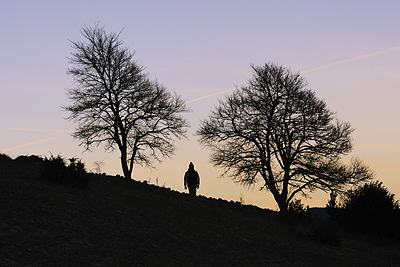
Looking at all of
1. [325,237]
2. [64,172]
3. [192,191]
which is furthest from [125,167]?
[325,237]

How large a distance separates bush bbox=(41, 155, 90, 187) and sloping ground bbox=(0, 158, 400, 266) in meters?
0.46

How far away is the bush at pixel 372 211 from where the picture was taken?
27094 mm

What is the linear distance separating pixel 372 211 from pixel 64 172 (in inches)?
641

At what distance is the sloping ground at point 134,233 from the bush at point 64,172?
0.46 metres

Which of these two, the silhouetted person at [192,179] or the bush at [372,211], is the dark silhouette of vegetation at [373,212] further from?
the silhouetted person at [192,179]

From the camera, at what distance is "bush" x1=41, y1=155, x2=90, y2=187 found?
20.0 meters

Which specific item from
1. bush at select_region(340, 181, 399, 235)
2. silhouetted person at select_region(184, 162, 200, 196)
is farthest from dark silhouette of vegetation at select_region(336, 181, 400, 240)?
silhouetted person at select_region(184, 162, 200, 196)

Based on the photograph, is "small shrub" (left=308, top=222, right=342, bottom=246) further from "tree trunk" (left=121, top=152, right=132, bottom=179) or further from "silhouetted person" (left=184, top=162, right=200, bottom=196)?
"tree trunk" (left=121, top=152, right=132, bottom=179)

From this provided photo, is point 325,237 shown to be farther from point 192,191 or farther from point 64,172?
point 64,172

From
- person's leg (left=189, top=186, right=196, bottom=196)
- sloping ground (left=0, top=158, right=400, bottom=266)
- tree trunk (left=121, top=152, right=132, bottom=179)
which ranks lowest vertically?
sloping ground (left=0, top=158, right=400, bottom=266)

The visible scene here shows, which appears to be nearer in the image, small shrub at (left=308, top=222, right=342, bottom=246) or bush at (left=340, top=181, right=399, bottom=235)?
small shrub at (left=308, top=222, right=342, bottom=246)

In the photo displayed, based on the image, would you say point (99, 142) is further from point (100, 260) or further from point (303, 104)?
point (100, 260)

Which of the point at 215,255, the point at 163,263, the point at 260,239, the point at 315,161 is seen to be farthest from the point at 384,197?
the point at 163,263

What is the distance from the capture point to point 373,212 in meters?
27.2
